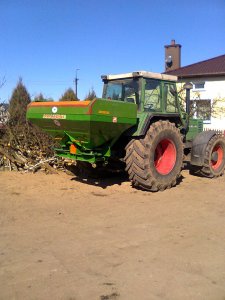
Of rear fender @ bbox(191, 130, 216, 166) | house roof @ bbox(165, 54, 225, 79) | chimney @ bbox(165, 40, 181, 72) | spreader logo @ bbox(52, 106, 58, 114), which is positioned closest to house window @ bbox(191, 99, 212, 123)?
house roof @ bbox(165, 54, 225, 79)

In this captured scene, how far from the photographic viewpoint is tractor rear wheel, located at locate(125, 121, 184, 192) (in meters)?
7.38

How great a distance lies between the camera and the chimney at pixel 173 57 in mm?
26422

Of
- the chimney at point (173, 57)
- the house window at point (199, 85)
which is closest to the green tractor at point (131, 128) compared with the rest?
the house window at point (199, 85)

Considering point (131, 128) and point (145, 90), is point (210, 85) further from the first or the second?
point (131, 128)

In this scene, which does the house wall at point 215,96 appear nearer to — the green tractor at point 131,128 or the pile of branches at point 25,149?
the green tractor at point 131,128

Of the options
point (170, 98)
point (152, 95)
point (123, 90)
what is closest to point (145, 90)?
point (152, 95)

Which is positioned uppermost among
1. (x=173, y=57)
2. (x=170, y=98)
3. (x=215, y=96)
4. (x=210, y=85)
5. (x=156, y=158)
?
(x=173, y=57)

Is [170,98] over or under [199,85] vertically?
under

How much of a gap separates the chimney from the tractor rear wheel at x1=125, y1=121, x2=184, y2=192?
19262 millimetres

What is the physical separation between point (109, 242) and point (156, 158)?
3.76m

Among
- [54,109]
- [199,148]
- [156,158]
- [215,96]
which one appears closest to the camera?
[54,109]

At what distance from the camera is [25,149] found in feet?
30.2

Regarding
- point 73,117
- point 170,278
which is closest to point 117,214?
point 73,117

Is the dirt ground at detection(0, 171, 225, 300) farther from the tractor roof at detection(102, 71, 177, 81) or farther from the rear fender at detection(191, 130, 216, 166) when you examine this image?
the tractor roof at detection(102, 71, 177, 81)
